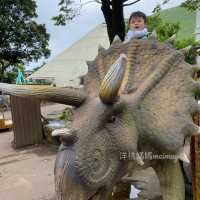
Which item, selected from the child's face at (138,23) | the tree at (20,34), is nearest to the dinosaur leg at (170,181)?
the child's face at (138,23)

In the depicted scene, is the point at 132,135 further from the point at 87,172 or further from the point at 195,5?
the point at 195,5

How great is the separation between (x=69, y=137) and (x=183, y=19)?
12.0m

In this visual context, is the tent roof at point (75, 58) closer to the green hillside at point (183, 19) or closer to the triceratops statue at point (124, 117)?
the green hillside at point (183, 19)

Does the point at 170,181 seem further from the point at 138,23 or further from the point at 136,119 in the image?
the point at 138,23

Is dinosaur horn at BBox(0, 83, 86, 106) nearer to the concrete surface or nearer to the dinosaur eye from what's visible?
the dinosaur eye

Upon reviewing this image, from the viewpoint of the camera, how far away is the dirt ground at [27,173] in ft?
14.7

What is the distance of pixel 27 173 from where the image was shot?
17.8ft

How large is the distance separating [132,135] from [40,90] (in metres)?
0.55

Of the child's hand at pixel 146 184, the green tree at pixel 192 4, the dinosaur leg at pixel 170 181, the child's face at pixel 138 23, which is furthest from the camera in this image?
Answer: the green tree at pixel 192 4

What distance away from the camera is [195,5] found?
7.12 meters

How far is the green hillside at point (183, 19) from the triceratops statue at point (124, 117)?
27.4ft

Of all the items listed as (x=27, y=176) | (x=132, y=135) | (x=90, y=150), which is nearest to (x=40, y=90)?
(x=90, y=150)

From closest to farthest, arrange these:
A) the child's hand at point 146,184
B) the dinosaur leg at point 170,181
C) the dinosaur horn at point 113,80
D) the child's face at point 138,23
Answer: the dinosaur horn at point 113,80 → the dinosaur leg at point 170,181 → the child's hand at point 146,184 → the child's face at point 138,23

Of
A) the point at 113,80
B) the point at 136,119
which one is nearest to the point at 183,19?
the point at 136,119
